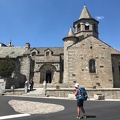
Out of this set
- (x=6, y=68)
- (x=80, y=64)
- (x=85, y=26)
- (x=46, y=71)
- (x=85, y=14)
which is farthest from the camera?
(x=85, y=14)

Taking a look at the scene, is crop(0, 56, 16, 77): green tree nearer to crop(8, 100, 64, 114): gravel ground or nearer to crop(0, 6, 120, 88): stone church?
crop(0, 6, 120, 88): stone church

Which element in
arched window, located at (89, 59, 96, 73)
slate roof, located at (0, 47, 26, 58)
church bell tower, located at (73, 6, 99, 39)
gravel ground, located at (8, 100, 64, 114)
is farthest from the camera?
slate roof, located at (0, 47, 26, 58)

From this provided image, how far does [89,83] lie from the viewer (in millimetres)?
25422

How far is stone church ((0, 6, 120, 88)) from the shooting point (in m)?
25.7

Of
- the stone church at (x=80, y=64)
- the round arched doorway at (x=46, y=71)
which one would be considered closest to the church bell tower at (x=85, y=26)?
the stone church at (x=80, y=64)

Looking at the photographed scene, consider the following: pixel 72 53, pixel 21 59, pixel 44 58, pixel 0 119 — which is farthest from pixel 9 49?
pixel 0 119

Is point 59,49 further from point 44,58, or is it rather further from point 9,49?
point 9,49

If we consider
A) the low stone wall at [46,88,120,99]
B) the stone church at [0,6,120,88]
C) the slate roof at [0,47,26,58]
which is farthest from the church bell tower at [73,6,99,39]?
the low stone wall at [46,88,120,99]

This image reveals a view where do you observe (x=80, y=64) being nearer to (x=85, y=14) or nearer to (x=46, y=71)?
(x=46, y=71)

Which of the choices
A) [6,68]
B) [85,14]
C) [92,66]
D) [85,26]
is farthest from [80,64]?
[85,14]

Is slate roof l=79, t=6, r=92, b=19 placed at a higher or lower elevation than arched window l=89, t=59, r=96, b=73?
higher

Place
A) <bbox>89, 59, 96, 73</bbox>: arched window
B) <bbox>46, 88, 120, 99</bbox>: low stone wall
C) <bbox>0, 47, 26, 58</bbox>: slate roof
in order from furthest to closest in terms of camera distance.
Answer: <bbox>0, 47, 26, 58</bbox>: slate roof, <bbox>89, 59, 96, 73</bbox>: arched window, <bbox>46, 88, 120, 99</bbox>: low stone wall

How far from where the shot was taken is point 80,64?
2630cm

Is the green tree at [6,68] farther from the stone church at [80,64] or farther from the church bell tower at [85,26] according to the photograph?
the church bell tower at [85,26]
